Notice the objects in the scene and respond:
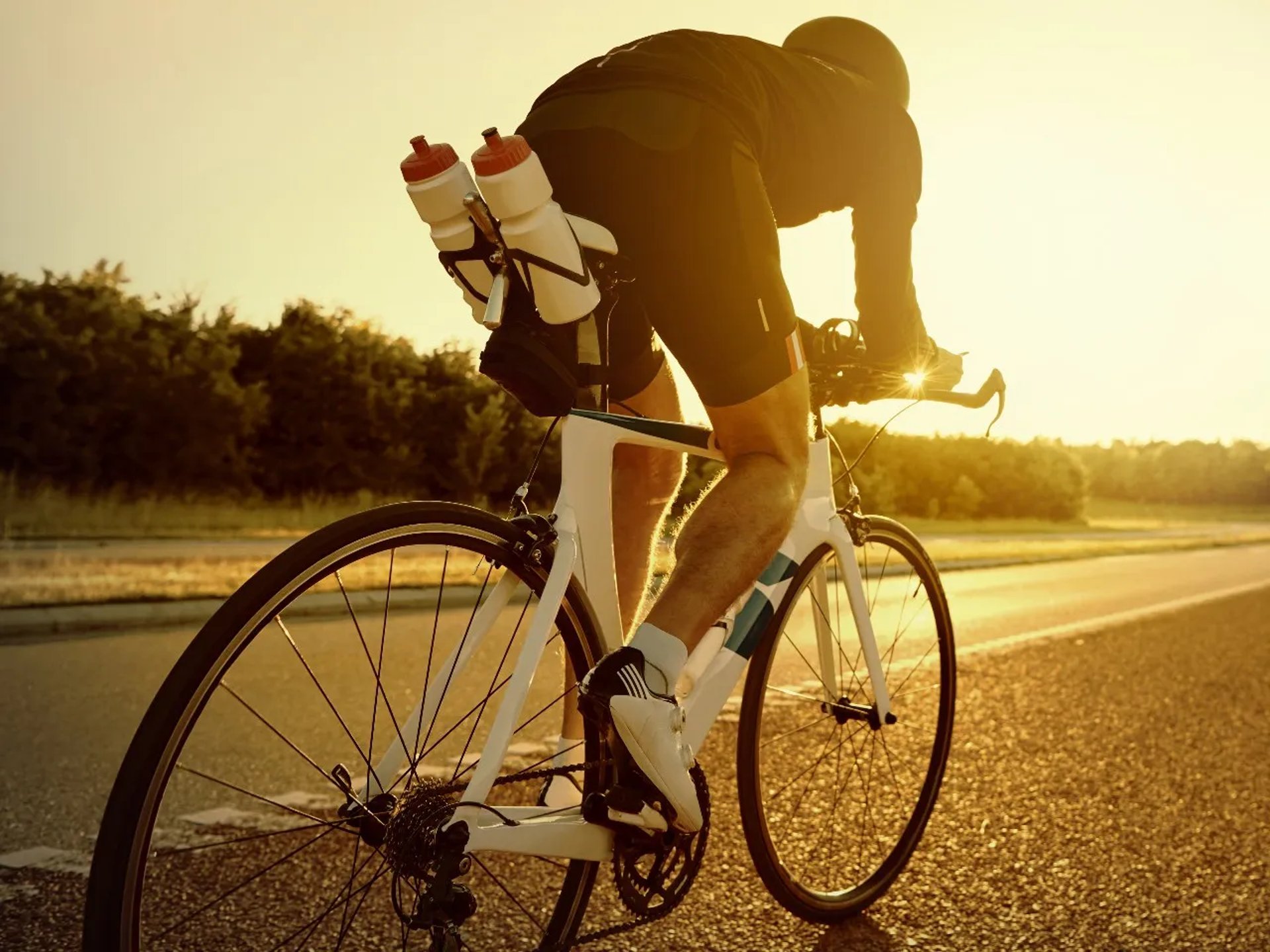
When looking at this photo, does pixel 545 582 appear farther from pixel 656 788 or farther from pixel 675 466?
pixel 675 466

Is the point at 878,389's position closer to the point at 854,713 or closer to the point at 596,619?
the point at 854,713

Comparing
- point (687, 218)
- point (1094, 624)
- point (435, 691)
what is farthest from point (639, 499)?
point (1094, 624)

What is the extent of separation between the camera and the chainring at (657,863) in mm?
2232

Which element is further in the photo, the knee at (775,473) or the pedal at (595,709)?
the knee at (775,473)

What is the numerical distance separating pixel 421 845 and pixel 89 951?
0.51 m

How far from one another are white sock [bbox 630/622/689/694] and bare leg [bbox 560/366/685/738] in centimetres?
53

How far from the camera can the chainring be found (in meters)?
2.23

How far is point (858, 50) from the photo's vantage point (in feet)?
9.12

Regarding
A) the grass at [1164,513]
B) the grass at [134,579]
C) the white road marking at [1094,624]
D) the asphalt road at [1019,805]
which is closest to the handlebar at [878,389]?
the asphalt road at [1019,805]

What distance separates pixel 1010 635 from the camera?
28.7 ft

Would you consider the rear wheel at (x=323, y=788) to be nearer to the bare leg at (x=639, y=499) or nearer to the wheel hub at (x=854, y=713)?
the bare leg at (x=639, y=499)

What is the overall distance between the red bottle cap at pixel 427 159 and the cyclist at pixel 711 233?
39cm

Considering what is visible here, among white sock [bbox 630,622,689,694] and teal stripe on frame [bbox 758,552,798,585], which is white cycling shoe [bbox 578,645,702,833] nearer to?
white sock [bbox 630,622,689,694]

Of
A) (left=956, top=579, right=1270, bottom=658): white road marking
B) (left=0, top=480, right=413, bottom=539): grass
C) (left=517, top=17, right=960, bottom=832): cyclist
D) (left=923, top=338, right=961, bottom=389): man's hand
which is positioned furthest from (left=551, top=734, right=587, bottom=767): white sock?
(left=0, top=480, right=413, bottom=539): grass
